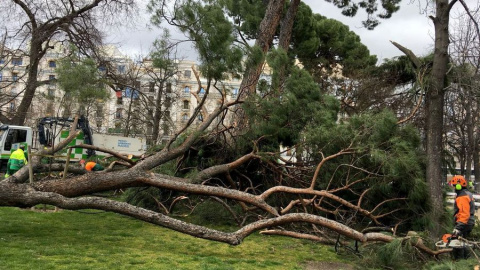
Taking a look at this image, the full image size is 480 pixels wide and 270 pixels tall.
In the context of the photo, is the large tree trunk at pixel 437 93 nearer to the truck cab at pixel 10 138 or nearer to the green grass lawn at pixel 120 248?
the green grass lawn at pixel 120 248

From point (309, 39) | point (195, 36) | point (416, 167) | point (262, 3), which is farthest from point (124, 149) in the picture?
point (416, 167)

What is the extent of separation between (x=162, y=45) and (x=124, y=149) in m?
12.8

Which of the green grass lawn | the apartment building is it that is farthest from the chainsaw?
the apartment building

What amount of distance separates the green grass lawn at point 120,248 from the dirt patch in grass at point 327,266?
0.42ft

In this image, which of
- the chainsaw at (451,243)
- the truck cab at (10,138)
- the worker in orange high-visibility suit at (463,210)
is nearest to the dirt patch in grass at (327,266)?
the chainsaw at (451,243)

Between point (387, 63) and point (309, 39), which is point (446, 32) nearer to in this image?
point (387, 63)

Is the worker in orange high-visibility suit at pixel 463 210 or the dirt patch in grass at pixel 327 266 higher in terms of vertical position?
the worker in orange high-visibility suit at pixel 463 210

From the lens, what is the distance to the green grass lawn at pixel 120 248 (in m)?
4.92

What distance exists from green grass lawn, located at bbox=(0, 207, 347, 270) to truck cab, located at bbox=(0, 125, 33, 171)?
9.98m

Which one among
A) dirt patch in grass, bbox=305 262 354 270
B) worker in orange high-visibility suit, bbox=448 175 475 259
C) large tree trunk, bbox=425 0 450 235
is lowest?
dirt patch in grass, bbox=305 262 354 270

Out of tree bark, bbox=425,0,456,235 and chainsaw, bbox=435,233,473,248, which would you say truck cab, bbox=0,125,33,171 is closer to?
tree bark, bbox=425,0,456,235

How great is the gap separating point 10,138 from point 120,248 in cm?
1377

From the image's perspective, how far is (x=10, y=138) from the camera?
17297 millimetres

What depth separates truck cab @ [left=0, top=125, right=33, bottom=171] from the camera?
55.8 feet
